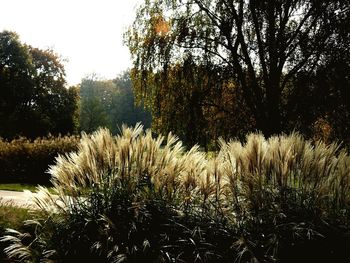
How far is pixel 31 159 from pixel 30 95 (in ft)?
71.3

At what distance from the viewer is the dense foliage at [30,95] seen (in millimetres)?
36375

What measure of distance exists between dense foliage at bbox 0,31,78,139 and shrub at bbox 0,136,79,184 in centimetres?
1633

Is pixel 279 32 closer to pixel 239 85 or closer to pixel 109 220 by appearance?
pixel 239 85

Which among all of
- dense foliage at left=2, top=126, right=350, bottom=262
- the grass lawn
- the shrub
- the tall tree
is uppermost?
the tall tree

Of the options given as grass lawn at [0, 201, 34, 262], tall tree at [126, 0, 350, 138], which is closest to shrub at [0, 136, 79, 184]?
tall tree at [126, 0, 350, 138]

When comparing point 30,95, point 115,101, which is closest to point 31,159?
point 30,95

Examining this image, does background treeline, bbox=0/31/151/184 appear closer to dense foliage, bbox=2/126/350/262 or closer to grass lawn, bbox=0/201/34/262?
grass lawn, bbox=0/201/34/262

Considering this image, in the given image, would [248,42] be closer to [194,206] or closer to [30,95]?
[194,206]

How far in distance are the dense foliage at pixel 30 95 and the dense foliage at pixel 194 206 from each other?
32393mm

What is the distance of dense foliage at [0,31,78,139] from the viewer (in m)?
36.4

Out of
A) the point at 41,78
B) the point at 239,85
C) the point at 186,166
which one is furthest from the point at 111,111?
the point at 186,166

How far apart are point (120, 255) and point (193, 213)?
0.84 meters

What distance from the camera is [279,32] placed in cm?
1081

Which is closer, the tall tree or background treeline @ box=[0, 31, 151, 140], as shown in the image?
the tall tree
